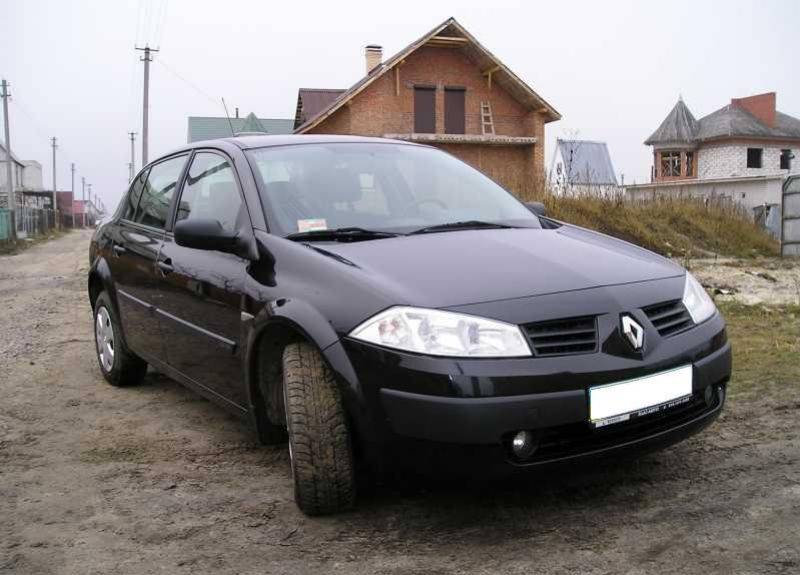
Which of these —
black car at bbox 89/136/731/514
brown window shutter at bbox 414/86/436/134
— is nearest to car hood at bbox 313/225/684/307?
black car at bbox 89/136/731/514

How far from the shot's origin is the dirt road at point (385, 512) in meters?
2.49

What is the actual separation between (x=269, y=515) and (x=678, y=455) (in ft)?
5.88

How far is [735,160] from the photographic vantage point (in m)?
46.3

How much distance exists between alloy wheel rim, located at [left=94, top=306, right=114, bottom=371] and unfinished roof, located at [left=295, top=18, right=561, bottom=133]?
82.6 feet

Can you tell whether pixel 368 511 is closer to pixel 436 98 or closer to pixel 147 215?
pixel 147 215

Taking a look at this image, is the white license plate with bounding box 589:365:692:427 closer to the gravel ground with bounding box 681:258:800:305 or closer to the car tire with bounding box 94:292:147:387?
the car tire with bounding box 94:292:147:387

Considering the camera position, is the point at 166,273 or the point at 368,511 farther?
the point at 166,273

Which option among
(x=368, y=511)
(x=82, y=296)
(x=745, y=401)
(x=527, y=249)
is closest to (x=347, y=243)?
(x=527, y=249)

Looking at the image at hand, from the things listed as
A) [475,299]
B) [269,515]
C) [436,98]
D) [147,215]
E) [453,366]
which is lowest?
[269,515]

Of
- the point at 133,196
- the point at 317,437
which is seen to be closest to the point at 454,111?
the point at 133,196

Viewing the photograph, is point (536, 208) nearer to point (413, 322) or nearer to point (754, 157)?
point (413, 322)

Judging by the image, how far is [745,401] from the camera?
4145mm

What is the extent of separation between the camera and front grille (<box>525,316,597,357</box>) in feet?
8.20

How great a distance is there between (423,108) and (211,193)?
96.1 feet
